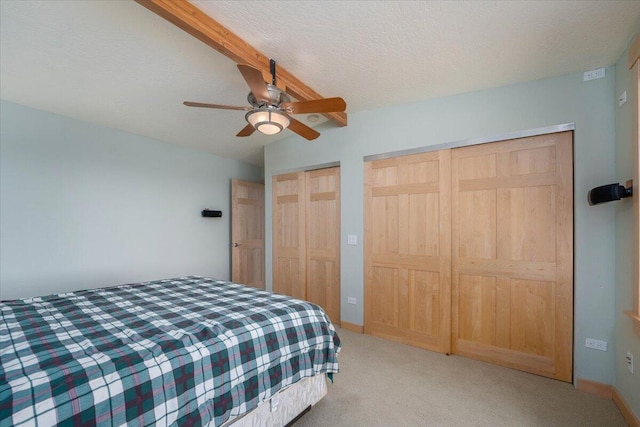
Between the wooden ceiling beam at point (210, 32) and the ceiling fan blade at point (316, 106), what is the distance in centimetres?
44

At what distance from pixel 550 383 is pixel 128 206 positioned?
486cm

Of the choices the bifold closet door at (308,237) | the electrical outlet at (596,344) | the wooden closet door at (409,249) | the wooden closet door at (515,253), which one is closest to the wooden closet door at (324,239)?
the bifold closet door at (308,237)

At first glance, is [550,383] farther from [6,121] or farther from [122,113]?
[6,121]

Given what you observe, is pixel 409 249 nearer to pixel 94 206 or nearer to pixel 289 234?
pixel 289 234

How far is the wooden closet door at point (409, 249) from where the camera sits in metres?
2.86

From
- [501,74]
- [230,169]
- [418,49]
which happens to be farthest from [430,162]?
[230,169]

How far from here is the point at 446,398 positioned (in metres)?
2.08

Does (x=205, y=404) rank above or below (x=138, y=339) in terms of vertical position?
below

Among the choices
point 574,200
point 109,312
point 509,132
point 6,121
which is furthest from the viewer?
point 6,121

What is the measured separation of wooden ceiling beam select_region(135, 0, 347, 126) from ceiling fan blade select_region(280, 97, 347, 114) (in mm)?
437

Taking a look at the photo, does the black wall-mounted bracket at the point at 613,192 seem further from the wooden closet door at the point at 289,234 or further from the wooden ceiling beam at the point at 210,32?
the wooden closet door at the point at 289,234

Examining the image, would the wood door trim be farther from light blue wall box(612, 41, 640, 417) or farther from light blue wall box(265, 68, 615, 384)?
light blue wall box(612, 41, 640, 417)

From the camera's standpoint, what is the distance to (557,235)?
2.35m

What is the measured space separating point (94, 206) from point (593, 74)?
16.9 feet
